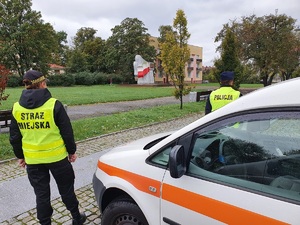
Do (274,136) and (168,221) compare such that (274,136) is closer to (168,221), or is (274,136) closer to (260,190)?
(260,190)

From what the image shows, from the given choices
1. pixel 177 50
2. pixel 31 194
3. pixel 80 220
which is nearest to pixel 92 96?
pixel 177 50

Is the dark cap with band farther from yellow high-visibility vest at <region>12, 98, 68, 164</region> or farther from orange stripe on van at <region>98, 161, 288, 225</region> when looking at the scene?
orange stripe on van at <region>98, 161, 288, 225</region>

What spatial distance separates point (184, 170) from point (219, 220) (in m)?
0.43

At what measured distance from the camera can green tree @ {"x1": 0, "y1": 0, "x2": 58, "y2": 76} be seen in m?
42.5

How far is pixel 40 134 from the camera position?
8.80 feet

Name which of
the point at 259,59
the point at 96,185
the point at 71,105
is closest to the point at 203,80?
the point at 259,59

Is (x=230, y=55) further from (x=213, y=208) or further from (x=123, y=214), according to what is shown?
(x=213, y=208)

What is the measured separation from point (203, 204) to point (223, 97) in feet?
10.3

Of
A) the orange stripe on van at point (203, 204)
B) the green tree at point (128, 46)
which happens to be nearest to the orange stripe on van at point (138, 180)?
the orange stripe on van at point (203, 204)

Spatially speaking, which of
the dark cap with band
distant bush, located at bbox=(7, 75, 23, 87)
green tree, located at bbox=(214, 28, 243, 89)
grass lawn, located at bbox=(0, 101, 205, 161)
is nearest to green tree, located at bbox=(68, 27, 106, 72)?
distant bush, located at bbox=(7, 75, 23, 87)

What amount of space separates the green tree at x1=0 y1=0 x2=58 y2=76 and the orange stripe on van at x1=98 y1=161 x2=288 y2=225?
46515 mm

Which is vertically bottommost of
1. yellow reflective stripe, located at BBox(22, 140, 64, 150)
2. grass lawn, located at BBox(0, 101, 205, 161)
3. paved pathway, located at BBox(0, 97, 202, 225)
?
paved pathway, located at BBox(0, 97, 202, 225)

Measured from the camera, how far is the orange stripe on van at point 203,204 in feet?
4.91

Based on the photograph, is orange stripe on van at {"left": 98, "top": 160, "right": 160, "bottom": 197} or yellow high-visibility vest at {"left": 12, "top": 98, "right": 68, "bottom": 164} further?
yellow high-visibility vest at {"left": 12, "top": 98, "right": 68, "bottom": 164}
